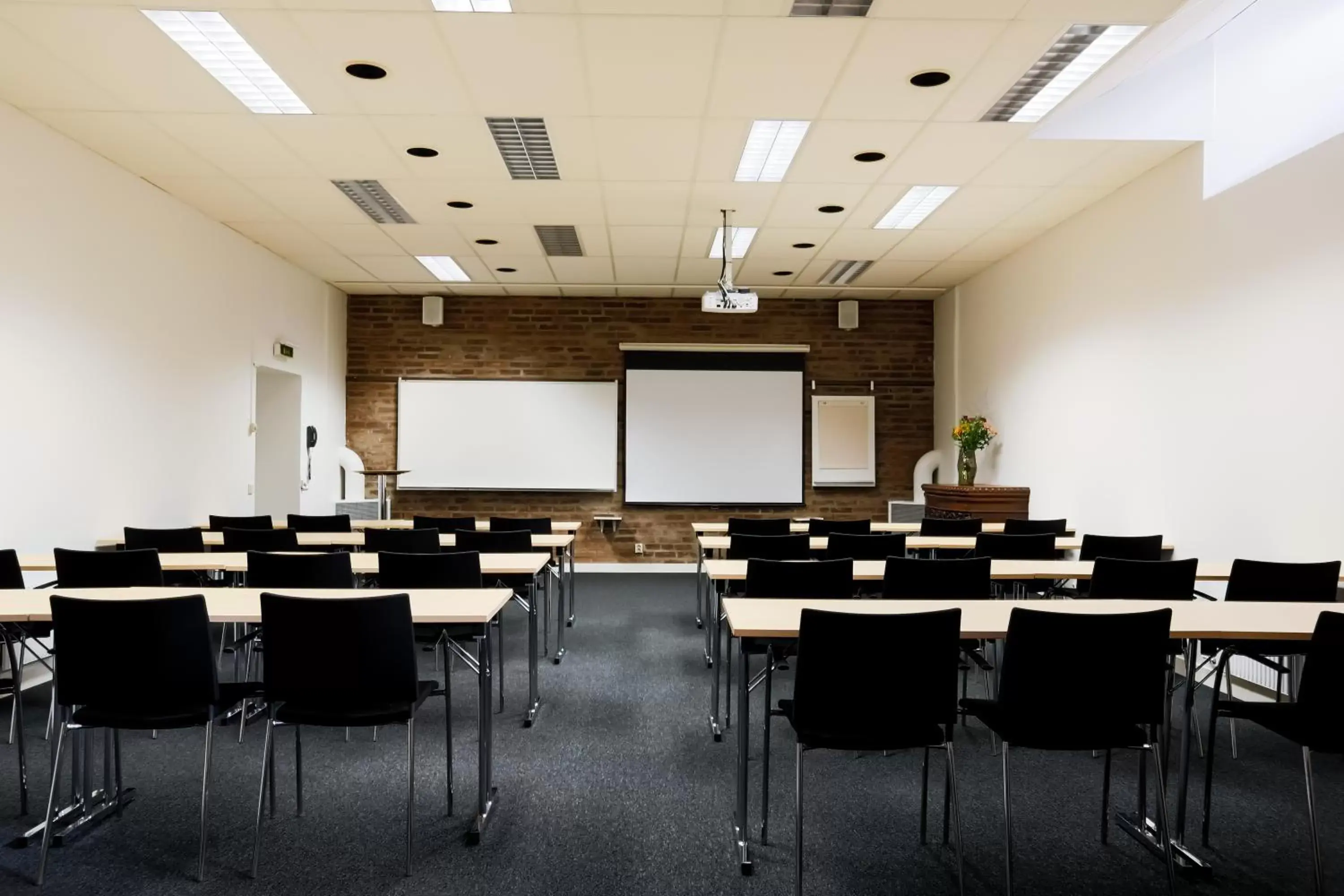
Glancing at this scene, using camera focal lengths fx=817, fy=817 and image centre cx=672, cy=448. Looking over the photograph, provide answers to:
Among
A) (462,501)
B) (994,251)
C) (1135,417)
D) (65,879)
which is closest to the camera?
(65,879)

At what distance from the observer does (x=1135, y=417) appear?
5680 mm

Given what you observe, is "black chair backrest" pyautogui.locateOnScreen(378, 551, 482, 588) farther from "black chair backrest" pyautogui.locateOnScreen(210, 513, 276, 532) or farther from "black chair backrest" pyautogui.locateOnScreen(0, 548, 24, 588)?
"black chair backrest" pyautogui.locateOnScreen(210, 513, 276, 532)

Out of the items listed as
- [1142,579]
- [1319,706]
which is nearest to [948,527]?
[1142,579]

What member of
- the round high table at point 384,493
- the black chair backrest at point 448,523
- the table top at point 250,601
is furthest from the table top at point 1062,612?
the round high table at point 384,493

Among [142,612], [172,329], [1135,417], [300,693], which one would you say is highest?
[172,329]

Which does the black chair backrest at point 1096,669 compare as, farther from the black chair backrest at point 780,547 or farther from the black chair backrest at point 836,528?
the black chair backrest at point 836,528

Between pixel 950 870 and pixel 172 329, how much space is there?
6.14 m

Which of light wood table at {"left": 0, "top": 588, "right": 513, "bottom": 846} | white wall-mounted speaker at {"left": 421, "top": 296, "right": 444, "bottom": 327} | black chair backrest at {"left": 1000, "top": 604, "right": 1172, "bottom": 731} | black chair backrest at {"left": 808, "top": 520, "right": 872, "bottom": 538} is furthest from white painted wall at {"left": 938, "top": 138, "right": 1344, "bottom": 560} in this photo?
white wall-mounted speaker at {"left": 421, "top": 296, "right": 444, "bottom": 327}

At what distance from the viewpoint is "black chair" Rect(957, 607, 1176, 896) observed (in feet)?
7.77

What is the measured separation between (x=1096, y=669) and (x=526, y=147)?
167 inches

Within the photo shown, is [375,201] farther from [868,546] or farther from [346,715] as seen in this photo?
[346,715]

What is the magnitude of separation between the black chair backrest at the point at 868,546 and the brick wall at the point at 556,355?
474 cm

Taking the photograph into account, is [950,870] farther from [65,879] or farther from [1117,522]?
[1117,522]

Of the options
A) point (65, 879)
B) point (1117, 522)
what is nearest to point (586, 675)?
point (65, 879)
